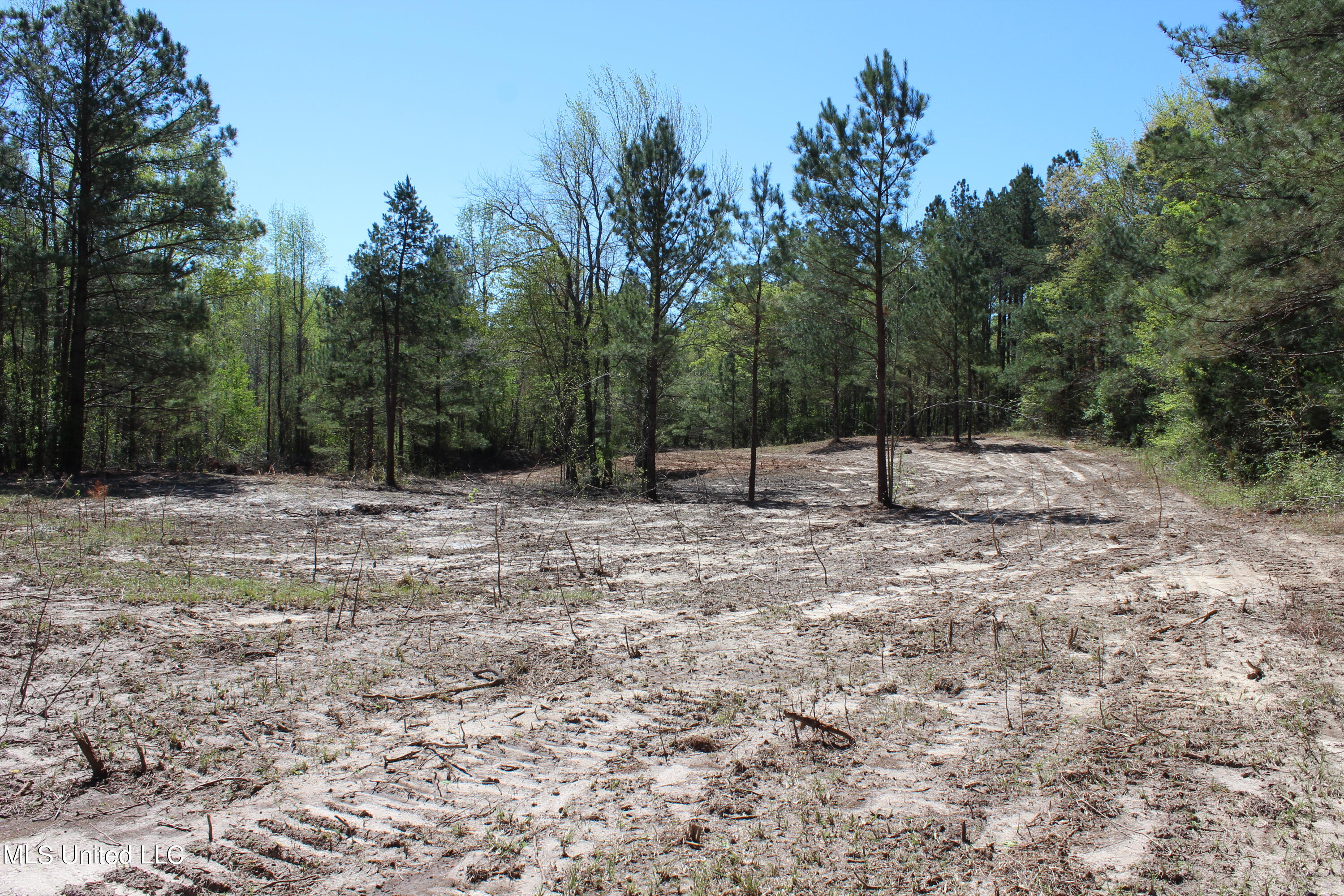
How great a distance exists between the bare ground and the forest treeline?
5.75m

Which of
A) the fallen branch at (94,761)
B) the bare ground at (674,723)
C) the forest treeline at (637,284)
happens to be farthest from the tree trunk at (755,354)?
the fallen branch at (94,761)

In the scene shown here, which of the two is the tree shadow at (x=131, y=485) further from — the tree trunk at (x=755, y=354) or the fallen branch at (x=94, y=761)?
the fallen branch at (x=94, y=761)

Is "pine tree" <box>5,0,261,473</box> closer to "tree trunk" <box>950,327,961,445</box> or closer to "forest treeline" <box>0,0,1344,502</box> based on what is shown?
"forest treeline" <box>0,0,1344,502</box>

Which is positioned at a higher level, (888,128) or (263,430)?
(888,128)

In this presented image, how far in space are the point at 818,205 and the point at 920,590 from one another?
36.1 ft

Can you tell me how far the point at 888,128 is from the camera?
1504 centimetres

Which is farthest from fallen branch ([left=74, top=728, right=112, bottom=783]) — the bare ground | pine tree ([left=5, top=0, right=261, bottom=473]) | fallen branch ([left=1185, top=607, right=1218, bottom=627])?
pine tree ([left=5, top=0, right=261, bottom=473])

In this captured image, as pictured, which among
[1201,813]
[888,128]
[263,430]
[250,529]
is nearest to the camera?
[1201,813]

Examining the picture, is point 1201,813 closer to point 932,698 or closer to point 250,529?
point 932,698

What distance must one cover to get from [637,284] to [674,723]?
16.8 meters

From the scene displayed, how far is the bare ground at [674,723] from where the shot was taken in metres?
2.69

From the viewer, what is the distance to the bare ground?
8.82 ft

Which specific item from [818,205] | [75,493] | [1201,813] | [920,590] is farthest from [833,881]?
[75,493]

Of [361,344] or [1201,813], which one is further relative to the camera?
[361,344]
